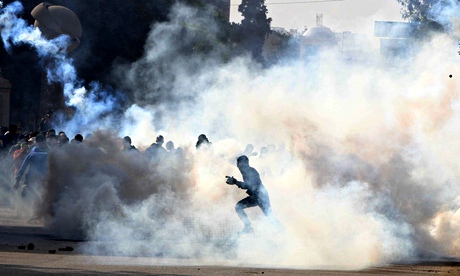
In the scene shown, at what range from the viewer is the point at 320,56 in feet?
83.1

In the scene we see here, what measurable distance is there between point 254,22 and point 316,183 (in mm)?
54857

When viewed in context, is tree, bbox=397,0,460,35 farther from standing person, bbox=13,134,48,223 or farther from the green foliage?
the green foliage

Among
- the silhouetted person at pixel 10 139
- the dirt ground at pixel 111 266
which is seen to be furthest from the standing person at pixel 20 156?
the dirt ground at pixel 111 266

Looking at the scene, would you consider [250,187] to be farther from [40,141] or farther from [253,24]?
[253,24]

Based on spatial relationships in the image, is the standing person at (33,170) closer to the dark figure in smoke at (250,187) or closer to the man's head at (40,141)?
the man's head at (40,141)

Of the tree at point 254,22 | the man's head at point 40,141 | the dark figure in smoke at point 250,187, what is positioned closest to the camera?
the dark figure in smoke at point 250,187

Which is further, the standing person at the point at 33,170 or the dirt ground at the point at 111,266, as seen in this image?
the standing person at the point at 33,170

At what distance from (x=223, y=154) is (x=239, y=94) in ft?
19.0

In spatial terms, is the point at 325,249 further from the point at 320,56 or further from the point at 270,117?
the point at 320,56

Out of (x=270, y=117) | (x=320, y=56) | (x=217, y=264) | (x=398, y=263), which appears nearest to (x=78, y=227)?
(x=217, y=264)

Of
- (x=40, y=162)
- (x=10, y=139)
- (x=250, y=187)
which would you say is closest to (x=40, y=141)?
(x=40, y=162)

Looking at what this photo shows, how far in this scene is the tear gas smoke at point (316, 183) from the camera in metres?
15.1

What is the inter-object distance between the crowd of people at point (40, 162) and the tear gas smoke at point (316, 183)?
13.0 inches

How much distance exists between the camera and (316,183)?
1773 cm
